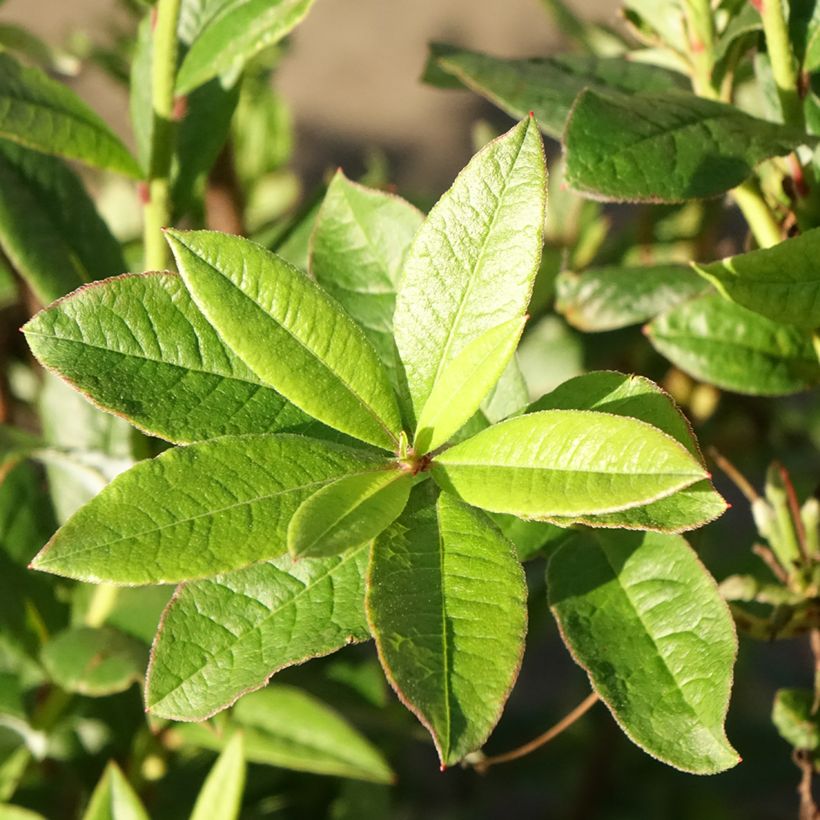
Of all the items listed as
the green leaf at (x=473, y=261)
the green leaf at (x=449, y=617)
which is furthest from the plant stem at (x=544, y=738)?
the green leaf at (x=473, y=261)

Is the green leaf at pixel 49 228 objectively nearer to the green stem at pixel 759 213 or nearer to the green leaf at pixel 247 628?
the green leaf at pixel 247 628

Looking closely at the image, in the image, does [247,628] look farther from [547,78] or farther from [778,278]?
[547,78]

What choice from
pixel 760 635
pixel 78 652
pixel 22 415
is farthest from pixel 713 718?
pixel 22 415

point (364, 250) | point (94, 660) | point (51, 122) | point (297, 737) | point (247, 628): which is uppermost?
point (51, 122)

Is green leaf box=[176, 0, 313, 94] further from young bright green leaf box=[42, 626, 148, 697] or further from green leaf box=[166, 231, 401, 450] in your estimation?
young bright green leaf box=[42, 626, 148, 697]

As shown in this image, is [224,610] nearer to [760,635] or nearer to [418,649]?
[418,649]

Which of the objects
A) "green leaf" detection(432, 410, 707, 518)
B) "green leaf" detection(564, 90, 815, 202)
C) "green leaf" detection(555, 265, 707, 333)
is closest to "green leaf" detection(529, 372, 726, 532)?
"green leaf" detection(432, 410, 707, 518)

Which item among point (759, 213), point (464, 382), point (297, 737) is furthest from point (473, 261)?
point (297, 737)
